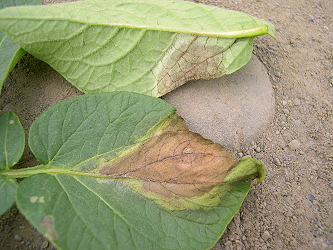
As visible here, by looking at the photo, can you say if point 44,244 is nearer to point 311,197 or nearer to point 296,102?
point 311,197

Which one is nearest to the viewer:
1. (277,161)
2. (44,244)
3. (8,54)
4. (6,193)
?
(6,193)

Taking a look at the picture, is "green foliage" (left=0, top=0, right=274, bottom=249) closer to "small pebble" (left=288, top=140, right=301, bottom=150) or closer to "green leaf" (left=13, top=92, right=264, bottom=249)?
"green leaf" (left=13, top=92, right=264, bottom=249)

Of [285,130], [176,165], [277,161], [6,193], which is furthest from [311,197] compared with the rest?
[6,193]

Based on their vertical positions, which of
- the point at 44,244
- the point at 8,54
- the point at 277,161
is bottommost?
the point at 277,161

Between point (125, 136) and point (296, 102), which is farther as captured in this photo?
point (296, 102)

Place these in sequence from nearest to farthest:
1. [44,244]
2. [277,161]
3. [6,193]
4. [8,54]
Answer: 1. [6,193]
2. [44,244]
3. [277,161]
4. [8,54]

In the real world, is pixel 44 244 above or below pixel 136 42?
below

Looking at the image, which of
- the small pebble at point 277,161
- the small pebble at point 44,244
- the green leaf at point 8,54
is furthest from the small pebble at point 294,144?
the green leaf at point 8,54

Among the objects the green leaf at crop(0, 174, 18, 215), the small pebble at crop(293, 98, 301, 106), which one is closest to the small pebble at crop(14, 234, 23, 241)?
the green leaf at crop(0, 174, 18, 215)
